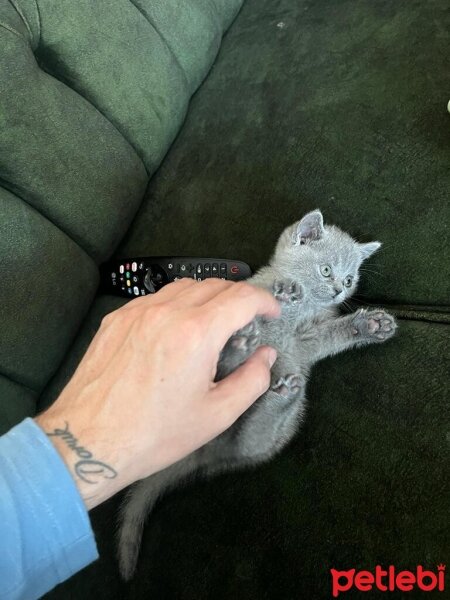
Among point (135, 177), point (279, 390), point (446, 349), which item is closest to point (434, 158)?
point (446, 349)

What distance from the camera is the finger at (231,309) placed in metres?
0.54

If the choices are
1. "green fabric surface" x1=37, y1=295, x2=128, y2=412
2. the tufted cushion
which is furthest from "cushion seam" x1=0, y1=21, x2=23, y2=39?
"green fabric surface" x1=37, y1=295, x2=128, y2=412

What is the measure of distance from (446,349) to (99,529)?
0.62m

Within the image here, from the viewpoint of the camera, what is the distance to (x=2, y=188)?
2.74 feet

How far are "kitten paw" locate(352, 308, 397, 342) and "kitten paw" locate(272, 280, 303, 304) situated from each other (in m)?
0.16

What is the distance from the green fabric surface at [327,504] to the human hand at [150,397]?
7.2 inches

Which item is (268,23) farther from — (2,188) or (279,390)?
(279,390)

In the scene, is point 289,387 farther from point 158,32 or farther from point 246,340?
point 158,32

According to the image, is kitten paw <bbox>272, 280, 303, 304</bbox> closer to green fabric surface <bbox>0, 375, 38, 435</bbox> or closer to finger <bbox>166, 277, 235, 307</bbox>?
finger <bbox>166, 277, 235, 307</bbox>

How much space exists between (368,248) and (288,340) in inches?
8.9

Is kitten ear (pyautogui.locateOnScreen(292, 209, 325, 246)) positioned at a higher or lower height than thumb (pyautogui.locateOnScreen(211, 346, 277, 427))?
lower

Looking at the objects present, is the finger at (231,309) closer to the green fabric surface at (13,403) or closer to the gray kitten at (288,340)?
the gray kitten at (288,340)

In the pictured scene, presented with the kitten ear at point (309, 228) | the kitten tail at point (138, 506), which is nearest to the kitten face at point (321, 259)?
the kitten ear at point (309, 228)

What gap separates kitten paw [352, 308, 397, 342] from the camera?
0.75 metres
